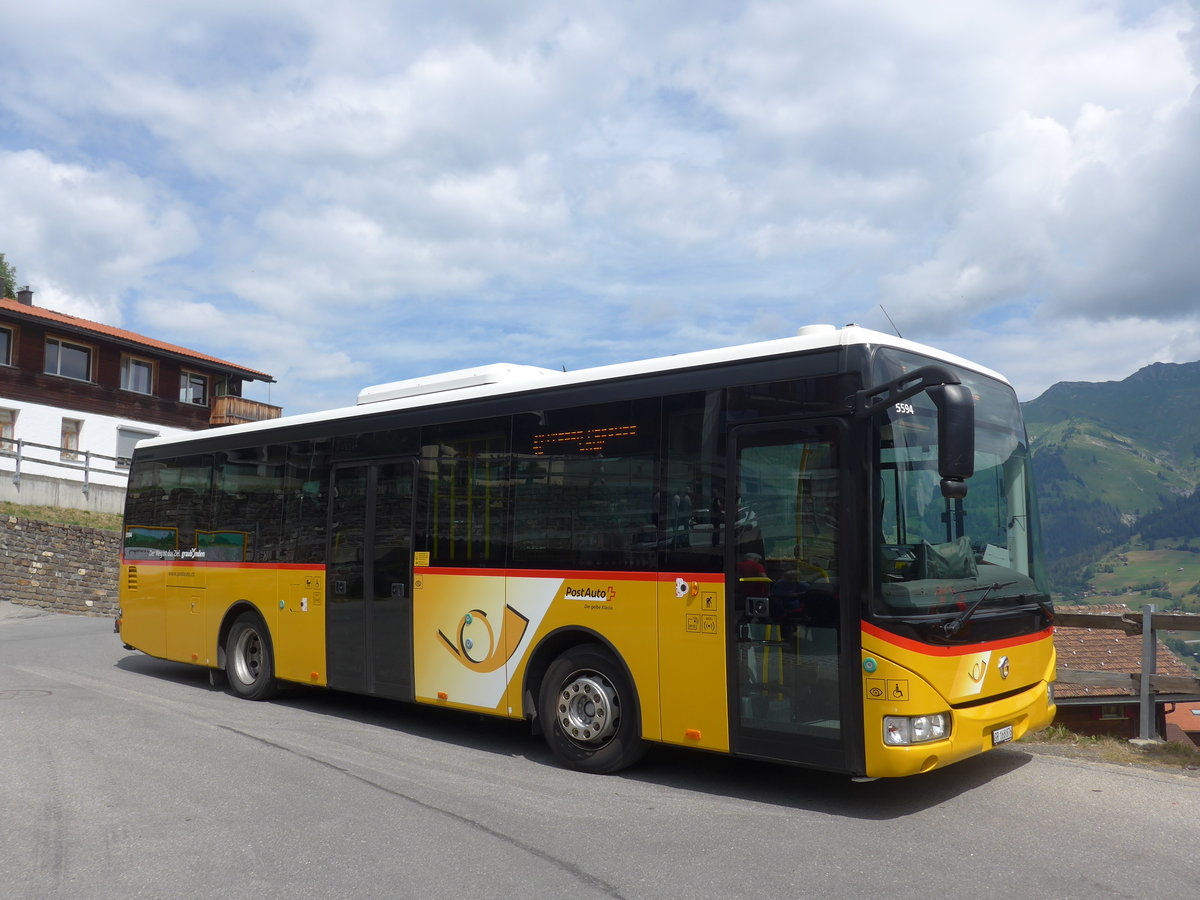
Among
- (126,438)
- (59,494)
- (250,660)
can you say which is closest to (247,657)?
(250,660)

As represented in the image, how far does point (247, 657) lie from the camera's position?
11.5m

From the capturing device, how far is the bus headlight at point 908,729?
6023mm

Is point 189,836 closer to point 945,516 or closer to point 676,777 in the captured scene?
point 676,777

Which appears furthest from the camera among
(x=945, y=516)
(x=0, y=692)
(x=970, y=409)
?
(x=0, y=692)

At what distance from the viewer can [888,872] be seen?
204 inches

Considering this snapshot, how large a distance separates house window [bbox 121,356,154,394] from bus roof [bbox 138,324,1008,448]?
115 ft

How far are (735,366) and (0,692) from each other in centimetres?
899

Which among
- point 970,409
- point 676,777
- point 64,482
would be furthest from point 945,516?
point 64,482

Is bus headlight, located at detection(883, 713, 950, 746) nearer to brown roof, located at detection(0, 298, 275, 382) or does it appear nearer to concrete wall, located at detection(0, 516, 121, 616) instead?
concrete wall, located at detection(0, 516, 121, 616)

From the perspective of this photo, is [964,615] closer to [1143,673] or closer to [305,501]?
[1143,673]

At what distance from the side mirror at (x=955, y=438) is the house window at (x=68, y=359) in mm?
41581

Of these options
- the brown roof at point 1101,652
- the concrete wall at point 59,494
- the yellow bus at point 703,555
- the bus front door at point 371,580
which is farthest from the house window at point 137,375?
the bus front door at point 371,580

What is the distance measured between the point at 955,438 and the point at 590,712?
343 centimetres

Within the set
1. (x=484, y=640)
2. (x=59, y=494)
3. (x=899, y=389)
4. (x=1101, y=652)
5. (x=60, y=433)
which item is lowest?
(x=1101, y=652)
